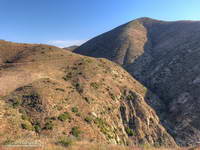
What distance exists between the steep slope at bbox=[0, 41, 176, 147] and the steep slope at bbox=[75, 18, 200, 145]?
221 inches

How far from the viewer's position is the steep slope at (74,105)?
80.1 ft

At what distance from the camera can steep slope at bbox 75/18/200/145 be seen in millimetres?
41447

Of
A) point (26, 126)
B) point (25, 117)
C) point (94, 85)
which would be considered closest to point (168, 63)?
point (94, 85)

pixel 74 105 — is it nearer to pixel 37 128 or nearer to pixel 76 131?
pixel 76 131

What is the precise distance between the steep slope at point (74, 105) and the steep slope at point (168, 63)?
562 cm

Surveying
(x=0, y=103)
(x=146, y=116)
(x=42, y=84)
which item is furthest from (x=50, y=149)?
(x=146, y=116)

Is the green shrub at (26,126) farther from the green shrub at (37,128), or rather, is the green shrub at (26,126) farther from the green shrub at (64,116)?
the green shrub at (64,116)

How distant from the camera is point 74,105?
104 feet

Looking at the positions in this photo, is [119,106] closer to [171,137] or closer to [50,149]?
[171,137]

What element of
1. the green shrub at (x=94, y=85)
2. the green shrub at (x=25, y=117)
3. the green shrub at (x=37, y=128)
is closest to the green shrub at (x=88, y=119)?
the green shrub at (x=37, y=128)

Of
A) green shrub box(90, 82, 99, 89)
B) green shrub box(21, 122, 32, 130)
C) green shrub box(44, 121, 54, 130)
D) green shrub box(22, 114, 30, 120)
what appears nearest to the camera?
green shrub box(21, 122, 32, 130)

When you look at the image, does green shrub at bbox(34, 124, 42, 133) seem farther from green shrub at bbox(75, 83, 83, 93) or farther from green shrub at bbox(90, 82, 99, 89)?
green shrub at bbox(90, 82, 99, 89)

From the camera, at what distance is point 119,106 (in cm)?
3900

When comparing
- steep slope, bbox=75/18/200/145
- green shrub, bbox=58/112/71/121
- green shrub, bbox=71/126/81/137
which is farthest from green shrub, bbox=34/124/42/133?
→ steep slope, bbox=75/18/200/145
